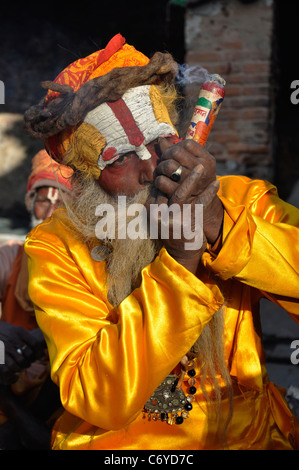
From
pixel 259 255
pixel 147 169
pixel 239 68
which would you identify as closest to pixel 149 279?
pixel 259 255

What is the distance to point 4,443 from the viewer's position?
3494mm

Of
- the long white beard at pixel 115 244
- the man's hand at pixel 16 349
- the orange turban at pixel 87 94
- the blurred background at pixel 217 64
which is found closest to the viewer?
the long white beard at pixel 115 244

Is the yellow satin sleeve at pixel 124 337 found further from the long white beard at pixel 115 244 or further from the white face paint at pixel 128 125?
the white face paint at pixel 128 125

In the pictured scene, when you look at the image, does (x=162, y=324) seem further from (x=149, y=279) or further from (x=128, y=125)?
(x=128, y=125)

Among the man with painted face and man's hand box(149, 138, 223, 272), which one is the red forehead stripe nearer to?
the man with painted face

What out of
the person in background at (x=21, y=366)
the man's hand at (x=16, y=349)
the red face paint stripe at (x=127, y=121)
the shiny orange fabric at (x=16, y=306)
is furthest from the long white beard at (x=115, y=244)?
the shiny orange fabric at (x=16, y=306)

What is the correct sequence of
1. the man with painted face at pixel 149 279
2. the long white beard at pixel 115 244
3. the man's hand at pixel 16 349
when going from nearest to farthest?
the man with painted face at pixel 149 279 → the long white beard at pixel 115 244 → the man's hand at pixel 16 349

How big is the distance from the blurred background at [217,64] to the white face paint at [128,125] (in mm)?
2034

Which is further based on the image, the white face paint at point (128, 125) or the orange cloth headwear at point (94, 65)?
the orange cloth headwear at point (94, 65)

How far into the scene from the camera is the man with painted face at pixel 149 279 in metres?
1.89

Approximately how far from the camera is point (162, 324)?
1899mm

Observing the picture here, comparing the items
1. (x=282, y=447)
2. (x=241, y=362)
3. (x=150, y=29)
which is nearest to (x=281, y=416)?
(x=282, y=447)

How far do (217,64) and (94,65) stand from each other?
10.4 feet

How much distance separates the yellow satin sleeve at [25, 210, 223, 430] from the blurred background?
207 centimetres
